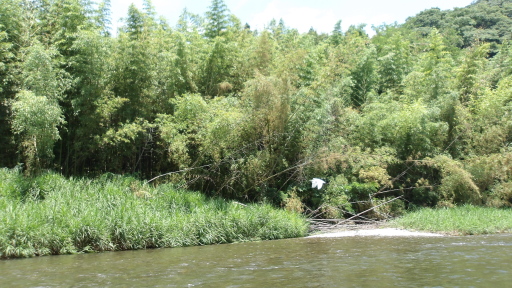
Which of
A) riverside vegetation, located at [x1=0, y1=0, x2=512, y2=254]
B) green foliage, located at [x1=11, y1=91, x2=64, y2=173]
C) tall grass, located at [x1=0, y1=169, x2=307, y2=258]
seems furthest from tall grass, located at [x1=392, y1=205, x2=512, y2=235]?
green foliage, located at [x1=11, y1=91, x2=64, y2=173]

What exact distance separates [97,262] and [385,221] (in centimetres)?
1092

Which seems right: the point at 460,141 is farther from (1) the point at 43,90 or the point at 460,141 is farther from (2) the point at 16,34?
(2) the point at 16,34

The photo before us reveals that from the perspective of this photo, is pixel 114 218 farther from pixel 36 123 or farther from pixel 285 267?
pixel 285 267

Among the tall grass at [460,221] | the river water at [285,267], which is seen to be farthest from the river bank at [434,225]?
the river water at [285,267]

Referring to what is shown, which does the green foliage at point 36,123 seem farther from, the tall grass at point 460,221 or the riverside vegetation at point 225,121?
the tall grass at point 460,221

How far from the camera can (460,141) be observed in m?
19.4

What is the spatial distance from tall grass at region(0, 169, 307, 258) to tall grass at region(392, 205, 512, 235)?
4.20m

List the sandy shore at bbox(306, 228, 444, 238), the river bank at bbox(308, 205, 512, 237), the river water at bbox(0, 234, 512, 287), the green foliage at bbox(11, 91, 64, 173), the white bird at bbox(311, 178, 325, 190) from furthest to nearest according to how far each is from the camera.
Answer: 1. the white bird at bbox(311, 178, 325, 190)
2. the river bank at bbox(308, 205, 512, 237)
3. the sandy shore at bbox(306, 228, 444, 238)
4. the green foliage at bbox(11, 91, 64, 173)
5. the river water at bbox(0, 234, 512, 287)

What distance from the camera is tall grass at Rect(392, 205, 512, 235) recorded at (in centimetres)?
1360

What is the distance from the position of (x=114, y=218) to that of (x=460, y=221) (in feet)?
38.0

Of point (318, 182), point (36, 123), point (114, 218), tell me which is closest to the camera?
point (114, 218)

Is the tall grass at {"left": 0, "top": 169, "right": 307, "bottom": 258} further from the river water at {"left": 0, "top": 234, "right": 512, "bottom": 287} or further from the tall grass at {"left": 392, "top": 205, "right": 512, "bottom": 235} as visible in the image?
the tall grass at {"left": 392, "top": 205, "right": 512, "bottom": 235}

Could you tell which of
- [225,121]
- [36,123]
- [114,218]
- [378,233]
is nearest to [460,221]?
[378,233]

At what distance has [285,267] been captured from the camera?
8.23 metres
